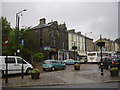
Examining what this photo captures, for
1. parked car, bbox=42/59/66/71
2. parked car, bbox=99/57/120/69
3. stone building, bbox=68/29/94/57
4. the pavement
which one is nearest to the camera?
the pavement

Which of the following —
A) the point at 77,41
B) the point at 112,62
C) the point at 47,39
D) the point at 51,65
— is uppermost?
the point at 77,41

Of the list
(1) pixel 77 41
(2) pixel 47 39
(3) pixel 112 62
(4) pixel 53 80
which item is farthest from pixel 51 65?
(1) pixel 77 41

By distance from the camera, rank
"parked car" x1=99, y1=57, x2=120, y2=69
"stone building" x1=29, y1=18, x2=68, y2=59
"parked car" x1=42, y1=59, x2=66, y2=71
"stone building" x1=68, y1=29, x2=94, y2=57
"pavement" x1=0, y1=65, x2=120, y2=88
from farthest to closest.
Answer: "stone building" x1=68, y1=29, x2=94, y2=57
"stone building" x1=29, y1=18, x2=68, y2=59
"parked car" x1=42, y1=59, x2=66, y2=71
"parked car" x1=99, y1=57, x2=120, y2=69
"pavement" x1=0, y1=65, x2=120, y2=88

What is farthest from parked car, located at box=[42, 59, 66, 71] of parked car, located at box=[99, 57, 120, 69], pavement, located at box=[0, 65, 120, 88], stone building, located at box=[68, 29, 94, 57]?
stone building, located at box=[68, 29, 94, 57]

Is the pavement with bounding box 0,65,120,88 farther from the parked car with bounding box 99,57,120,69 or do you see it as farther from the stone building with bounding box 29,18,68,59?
the stone building with bounding box 29,18,68,59

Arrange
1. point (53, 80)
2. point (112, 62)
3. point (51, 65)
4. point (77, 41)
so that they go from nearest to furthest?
point (53, 80) < point (112, 62) < point (51, 65) < point (77, 41)

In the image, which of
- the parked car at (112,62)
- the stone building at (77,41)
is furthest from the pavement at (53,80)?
the stone building at (77,41)

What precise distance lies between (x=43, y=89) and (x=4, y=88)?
7.93 ft

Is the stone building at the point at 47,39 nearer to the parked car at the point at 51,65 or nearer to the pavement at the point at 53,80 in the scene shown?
the parked car at the point at 51,65

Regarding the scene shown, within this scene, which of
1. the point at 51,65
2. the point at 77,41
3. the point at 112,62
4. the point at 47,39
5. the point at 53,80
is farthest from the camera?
the point at 77,41

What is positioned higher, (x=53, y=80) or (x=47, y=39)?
(x=47, y=39)

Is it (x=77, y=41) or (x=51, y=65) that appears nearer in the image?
(x=51, y=65)

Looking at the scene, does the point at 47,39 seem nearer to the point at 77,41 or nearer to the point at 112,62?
the point at 77,41

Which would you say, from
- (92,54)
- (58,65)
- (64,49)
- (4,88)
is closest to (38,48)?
(64,49)
